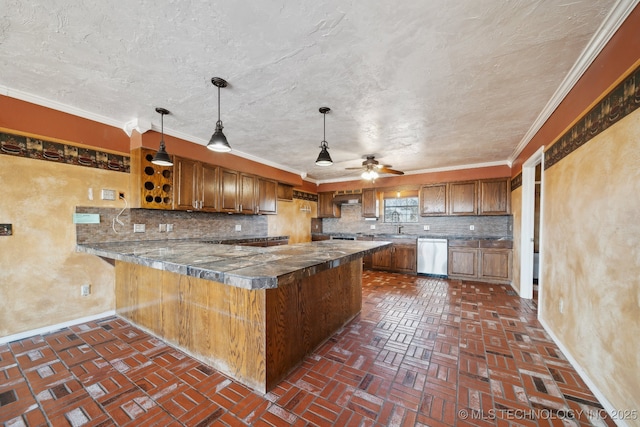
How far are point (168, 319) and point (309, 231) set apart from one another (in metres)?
4.86

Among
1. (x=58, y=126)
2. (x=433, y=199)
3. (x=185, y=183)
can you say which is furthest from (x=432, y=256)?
(x=58, y=126)

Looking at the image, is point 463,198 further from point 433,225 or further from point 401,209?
point 401,209

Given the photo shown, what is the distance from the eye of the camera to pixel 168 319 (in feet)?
7.54

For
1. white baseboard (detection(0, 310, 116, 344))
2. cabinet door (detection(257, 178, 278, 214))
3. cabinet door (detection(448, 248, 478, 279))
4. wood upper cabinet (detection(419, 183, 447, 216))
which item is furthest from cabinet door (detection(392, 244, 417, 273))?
white baseboard (detection(0, 310, 116, 344))

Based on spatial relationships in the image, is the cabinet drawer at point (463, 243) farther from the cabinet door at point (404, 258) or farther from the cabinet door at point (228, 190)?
the cabinet door at point (228, 190)

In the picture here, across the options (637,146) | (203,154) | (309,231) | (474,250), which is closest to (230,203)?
(203,154)

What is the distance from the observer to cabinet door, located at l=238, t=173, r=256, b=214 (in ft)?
14.8

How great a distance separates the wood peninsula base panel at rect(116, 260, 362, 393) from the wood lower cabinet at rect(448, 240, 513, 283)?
11.2 feet

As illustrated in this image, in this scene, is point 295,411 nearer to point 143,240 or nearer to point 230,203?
point 143,240

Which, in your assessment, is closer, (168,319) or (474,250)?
(168,319)

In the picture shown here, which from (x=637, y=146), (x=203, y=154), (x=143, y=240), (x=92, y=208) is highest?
(x=203, y=154)

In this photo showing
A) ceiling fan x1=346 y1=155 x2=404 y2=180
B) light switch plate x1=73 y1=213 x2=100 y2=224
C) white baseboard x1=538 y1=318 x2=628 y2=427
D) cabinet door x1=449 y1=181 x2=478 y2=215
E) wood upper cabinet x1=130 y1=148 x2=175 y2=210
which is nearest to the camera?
white baseboard x1=538 y1=318 x2=628 y2=427

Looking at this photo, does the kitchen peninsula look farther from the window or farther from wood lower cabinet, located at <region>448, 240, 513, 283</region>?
the window

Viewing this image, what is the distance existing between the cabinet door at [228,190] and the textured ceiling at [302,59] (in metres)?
1.10
